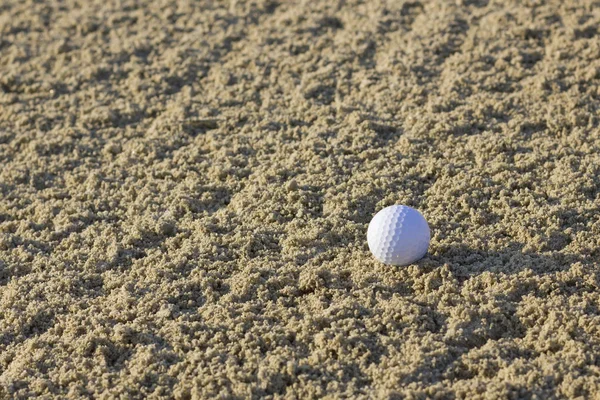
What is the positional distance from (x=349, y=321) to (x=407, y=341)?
250 millimetres

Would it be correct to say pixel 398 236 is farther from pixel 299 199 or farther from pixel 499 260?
pixel 299 199

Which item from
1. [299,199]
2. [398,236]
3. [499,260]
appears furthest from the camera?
[299,199]

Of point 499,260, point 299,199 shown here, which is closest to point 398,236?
point 499,260

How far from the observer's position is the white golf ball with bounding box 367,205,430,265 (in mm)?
→ 3508

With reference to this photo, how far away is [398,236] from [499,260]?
48 cm

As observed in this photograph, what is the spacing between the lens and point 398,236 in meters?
3.50

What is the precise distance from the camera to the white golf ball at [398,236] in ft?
11.5

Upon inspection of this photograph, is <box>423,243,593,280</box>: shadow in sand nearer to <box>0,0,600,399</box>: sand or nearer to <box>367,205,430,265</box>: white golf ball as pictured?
<box>0,0,600,399</box>: sand

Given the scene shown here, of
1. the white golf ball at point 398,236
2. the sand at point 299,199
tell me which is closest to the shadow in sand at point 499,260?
the sand at point 299,199

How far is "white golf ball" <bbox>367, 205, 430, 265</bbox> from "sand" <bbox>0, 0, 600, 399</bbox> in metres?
0.08

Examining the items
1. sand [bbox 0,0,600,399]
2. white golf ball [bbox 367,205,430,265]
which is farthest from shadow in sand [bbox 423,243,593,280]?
white golf ball [bbox 367,205,430,265]


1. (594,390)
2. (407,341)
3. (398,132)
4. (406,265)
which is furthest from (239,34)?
(594,390)

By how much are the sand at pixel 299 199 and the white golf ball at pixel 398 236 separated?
0.08m

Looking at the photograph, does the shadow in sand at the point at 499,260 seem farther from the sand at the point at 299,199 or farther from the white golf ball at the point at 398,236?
the white golf ball at the point at 398,236
